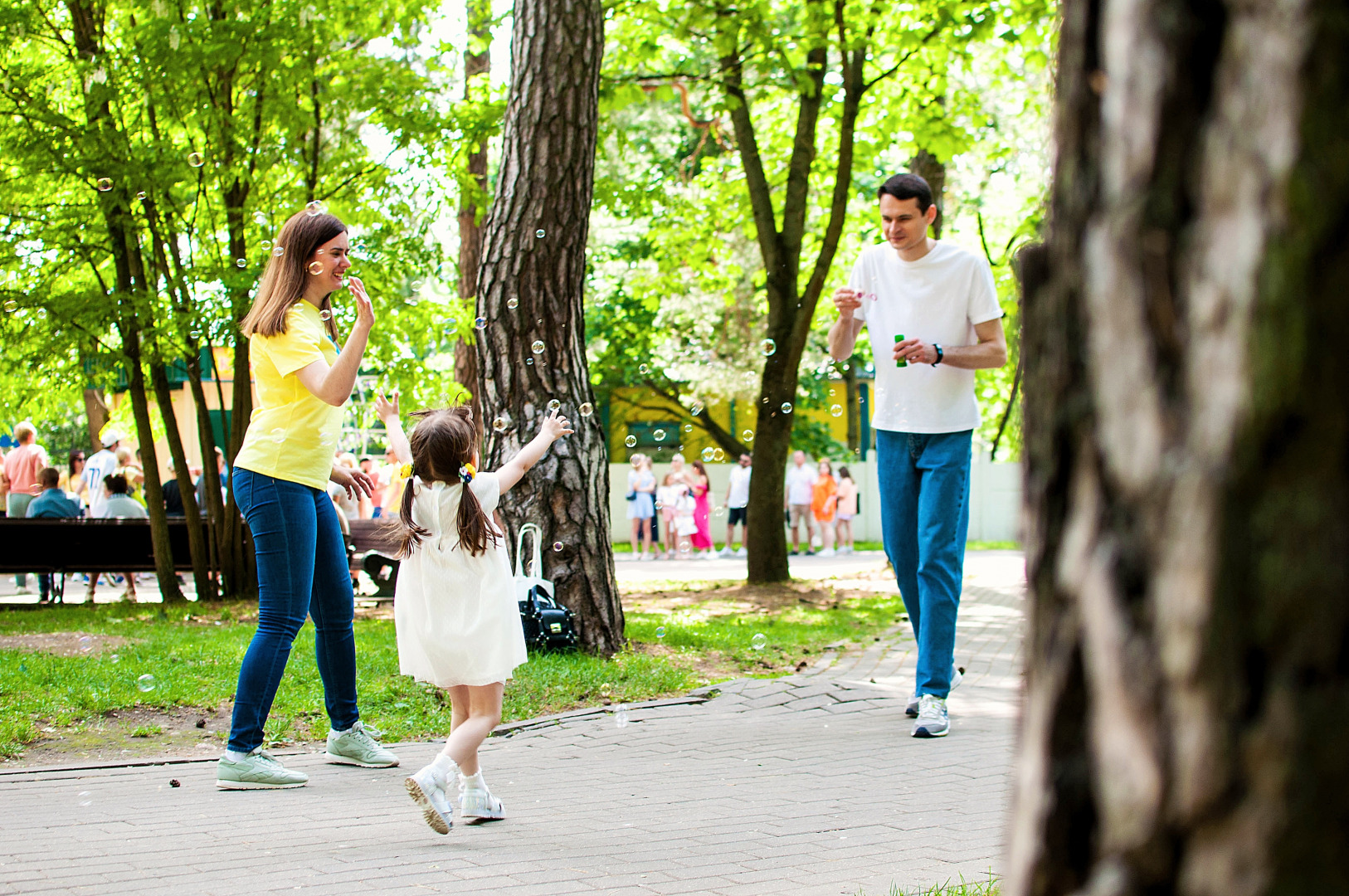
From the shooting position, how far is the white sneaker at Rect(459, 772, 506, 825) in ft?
13.6

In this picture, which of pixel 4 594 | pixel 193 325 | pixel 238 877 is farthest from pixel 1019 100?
pixel 238 877

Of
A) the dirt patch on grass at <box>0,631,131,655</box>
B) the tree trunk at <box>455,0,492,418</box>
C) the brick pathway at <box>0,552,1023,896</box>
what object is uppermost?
the tree trunk at <box>455,0,492,418</box>

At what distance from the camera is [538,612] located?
7.30 m

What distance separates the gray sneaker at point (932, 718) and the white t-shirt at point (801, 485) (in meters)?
19.0

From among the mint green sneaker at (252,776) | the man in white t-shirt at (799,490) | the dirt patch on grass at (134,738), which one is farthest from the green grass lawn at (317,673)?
the man in white t-shirt at (799,490)

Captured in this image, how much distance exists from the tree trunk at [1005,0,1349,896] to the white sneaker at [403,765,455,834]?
3.01 meters

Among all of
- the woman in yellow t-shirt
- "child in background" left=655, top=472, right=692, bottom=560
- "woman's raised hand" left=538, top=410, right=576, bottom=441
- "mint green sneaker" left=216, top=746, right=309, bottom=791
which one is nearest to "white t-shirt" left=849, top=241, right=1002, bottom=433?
"woman's raised hand" left=538, top=410, right=576, bottom=441

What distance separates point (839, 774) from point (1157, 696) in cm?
401

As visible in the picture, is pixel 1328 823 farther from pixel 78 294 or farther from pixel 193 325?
pixel 78 294

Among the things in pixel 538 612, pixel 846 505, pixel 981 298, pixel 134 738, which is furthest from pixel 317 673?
pixel 846 505

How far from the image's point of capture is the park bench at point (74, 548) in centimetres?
1312

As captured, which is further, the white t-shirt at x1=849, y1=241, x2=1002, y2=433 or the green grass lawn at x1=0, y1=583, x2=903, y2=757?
the green grass lawn at x1=0, y1=583, x2=903, y2=757

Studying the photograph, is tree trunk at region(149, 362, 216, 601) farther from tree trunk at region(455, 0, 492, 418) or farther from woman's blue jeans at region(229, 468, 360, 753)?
woman's blue jeans at region(229, 468, 360, 753)

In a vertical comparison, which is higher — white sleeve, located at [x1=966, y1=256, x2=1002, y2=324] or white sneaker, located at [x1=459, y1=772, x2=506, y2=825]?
white sleeve, located at [x1=966, y1=256, x2=1002, y2=324]
